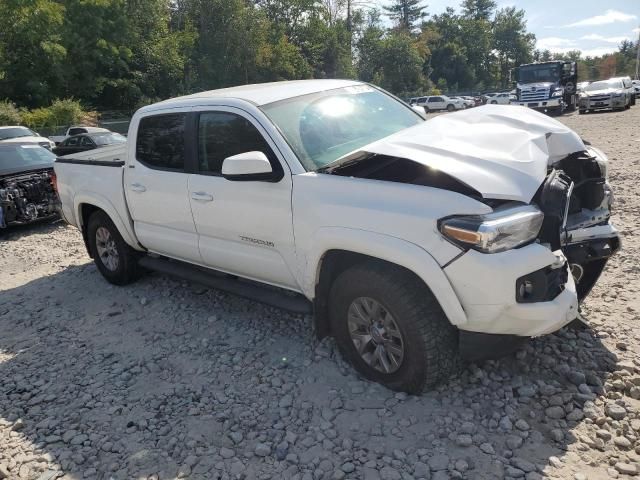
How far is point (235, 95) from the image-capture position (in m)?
4.10

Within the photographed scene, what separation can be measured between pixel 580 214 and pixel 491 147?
2.92 ft

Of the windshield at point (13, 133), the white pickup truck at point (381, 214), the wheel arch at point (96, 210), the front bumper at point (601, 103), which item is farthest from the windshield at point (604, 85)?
the wheel arch at point (96, 210)

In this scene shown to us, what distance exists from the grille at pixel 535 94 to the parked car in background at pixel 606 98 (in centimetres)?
184

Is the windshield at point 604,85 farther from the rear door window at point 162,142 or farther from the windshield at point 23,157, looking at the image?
the rear door window at point 162,142

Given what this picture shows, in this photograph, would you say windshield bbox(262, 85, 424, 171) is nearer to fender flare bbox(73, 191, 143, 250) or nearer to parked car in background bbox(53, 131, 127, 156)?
fender flare bbox(73, 191, 143, 250)

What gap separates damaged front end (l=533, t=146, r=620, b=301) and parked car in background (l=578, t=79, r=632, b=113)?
83.7 feet

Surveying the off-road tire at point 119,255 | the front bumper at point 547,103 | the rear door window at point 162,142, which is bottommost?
the off-road tire at point 119,255

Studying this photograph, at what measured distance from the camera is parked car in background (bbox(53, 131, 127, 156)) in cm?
1669

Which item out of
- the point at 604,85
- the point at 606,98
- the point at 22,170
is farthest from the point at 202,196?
the point at 604,85

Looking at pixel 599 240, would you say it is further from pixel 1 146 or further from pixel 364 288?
pixel 1 146

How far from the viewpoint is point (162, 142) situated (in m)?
4.58

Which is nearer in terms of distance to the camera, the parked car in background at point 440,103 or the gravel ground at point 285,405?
the gravel ground at point 285,405

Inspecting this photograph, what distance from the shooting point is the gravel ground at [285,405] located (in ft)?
8.98

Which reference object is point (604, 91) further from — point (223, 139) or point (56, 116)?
point (56, 116)
